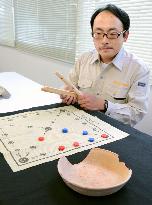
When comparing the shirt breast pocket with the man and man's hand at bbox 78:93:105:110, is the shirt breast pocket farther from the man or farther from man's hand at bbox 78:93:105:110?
man's hand at bbox 78:93:105:110

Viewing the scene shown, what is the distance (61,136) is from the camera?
1.01 metres

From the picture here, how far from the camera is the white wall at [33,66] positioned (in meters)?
2.89

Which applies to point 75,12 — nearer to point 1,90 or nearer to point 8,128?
point 1,90

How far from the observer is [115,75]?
63.1 inches

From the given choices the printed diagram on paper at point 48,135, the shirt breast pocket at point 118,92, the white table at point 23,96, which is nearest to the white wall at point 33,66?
the white table at point 23,96

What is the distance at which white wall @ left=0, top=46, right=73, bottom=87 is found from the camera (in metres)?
2.89

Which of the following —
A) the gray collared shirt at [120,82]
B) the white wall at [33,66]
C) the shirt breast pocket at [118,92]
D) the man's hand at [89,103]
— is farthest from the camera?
the white wall at [33,66]

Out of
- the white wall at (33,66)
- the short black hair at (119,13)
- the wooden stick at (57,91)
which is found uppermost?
the short black hair at (119,13)

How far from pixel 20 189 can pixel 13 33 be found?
3243 millimetres

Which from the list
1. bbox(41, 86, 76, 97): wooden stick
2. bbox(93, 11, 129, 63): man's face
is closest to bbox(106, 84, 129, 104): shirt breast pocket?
bbox(93, 11, 129, 63): man's face

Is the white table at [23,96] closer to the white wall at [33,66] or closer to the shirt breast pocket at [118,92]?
the shirt breast pocket at [118,92]

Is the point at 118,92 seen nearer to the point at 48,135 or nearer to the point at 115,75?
the point at 115,75

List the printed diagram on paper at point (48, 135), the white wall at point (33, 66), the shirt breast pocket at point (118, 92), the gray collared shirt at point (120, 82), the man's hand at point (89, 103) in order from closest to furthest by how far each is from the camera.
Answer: the printed diagram on paper at point (48, 135)
the man's hand at point (89, 103)
the gray collared shirt at point (120, 82)
the shirt breast pocket at point (118, 92)
the white wall at point (33, 66)

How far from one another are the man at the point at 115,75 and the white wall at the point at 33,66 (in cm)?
109
